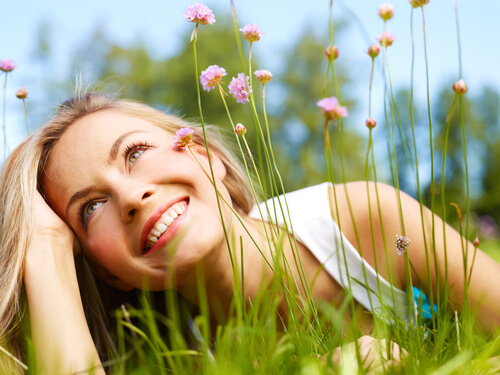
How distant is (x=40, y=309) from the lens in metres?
2.09

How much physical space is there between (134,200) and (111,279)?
81cm

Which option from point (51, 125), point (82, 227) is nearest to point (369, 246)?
point (82, 227)

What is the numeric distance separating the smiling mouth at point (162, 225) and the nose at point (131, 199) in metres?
0.10

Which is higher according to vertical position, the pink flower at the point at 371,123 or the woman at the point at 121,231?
the pink flower at the point at 371,123

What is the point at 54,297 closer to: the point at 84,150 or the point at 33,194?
the point at 33,194

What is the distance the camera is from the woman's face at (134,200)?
2.05m

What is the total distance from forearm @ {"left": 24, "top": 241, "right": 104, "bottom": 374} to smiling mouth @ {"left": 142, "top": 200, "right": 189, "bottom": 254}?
15.6 inches

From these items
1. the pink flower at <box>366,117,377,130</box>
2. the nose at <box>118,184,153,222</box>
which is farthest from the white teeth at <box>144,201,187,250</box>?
the pink flower at <box>366,117,377,130</box>

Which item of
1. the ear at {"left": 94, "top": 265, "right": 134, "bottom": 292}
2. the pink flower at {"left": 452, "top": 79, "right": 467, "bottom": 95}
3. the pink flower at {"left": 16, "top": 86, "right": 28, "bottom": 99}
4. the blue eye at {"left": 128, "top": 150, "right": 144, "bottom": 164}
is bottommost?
the ear at {"left": 94, "top": 265, "right": 134, "bottom": 292}

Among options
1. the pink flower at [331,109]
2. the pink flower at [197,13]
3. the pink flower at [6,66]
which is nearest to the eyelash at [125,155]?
the pink flower at [6,66]

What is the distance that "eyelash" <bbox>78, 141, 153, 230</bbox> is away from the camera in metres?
2.23

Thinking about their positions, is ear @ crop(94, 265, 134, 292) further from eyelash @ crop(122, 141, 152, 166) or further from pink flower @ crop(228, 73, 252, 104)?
pink flower @ crop(228, 73, 252, 104)

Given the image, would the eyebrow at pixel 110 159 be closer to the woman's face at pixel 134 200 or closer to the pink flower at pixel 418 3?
the woman's face at pixel 134 200

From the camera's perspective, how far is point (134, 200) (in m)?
2.01
